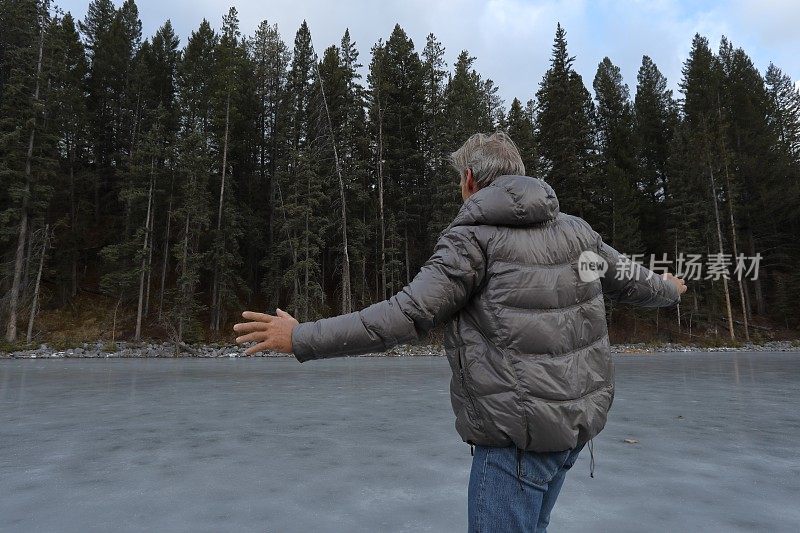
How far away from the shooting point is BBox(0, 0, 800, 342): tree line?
23656mm

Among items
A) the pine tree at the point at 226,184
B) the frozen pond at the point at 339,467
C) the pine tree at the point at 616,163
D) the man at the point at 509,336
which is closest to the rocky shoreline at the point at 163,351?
the pine tree at the point at 226,184

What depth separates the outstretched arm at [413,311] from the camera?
53.7 inches

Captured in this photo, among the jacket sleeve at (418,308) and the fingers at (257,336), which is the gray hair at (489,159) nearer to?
the jacket sleeve at (418,308)

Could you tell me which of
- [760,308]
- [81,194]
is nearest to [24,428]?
[81,194]

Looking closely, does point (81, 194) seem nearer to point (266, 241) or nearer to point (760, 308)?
point (266, 241)

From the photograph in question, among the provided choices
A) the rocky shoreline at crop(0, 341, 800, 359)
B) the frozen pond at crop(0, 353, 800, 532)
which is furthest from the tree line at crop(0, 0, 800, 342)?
the frozen pond at crop(0, 353, 800, 532)

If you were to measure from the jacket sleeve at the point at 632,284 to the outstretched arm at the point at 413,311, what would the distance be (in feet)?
1.92

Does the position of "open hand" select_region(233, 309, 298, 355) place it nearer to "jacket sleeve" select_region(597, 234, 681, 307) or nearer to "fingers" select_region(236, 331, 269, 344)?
"fingers" select_region(236, 331, 269, 344)

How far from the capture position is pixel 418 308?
1.36 metres

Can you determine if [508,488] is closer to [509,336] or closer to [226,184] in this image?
[509,336]

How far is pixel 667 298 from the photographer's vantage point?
197 cm

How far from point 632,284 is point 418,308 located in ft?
3.29

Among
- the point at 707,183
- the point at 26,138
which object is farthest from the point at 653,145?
the point at 26,138

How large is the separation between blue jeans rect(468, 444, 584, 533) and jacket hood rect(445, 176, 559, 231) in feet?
2.14
